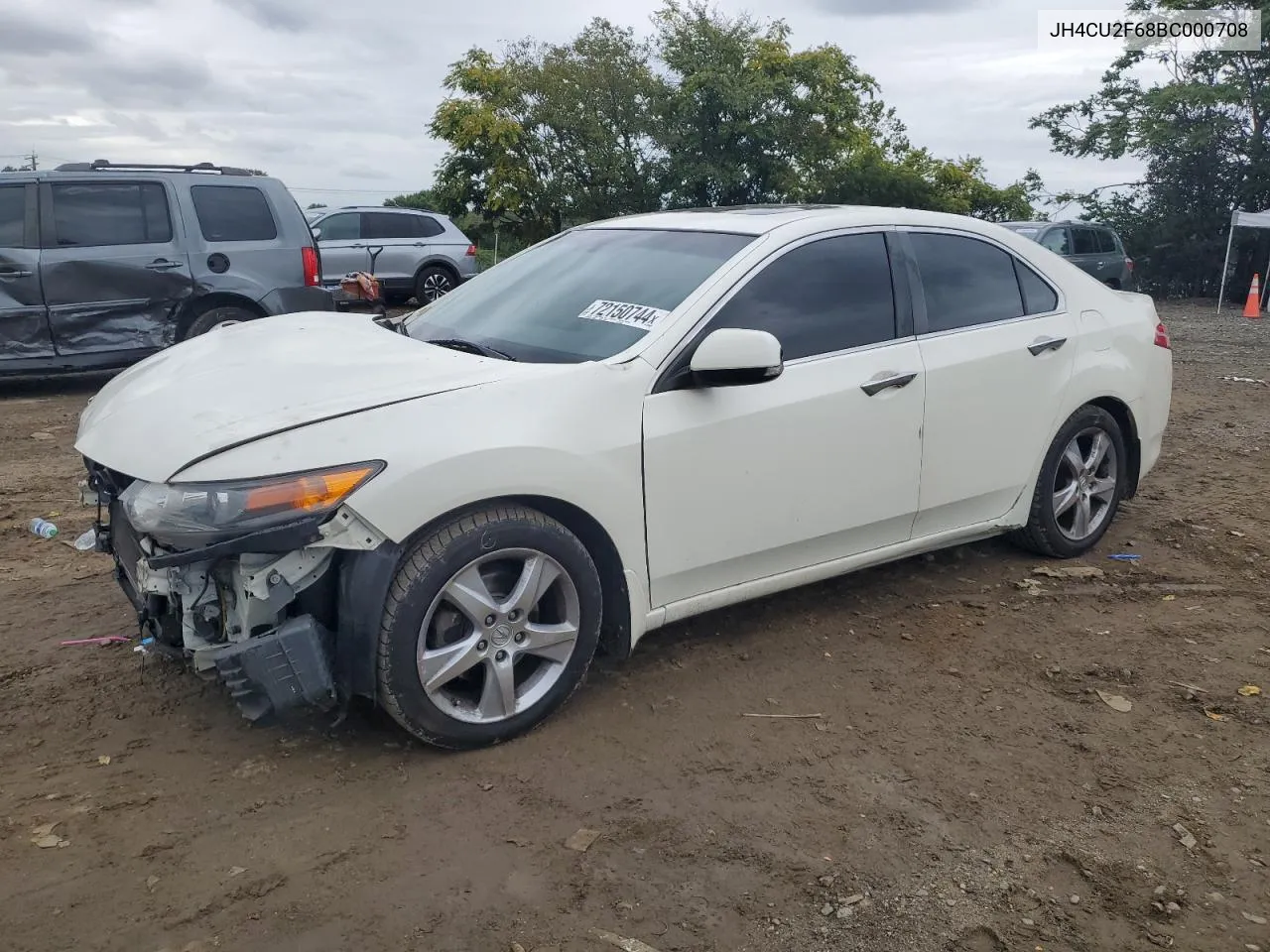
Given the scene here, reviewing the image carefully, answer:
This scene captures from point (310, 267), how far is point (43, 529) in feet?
15.1

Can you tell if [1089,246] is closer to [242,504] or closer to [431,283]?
[431,283]

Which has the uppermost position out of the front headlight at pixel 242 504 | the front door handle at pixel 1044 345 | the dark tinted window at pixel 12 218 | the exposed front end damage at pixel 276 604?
the dark tinted window at pixel 12 218

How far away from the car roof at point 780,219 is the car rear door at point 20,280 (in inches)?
232

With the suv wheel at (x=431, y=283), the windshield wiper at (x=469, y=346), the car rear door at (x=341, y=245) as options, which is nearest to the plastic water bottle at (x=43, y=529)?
the windshield wiper at (x=469, y=346)

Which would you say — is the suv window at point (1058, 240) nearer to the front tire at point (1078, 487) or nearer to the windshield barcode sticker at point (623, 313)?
the front tire at point (1078, 487)

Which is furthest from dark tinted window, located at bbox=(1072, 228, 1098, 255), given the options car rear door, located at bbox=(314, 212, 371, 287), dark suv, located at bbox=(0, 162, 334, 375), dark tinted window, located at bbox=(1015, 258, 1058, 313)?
dark tinted window, located at bbox=(1015, 258, 1058, 313)

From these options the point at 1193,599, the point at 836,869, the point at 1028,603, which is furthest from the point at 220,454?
the point at 1193,599

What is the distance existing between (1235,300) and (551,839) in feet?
88.7

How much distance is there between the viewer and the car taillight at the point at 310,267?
9.52 metres

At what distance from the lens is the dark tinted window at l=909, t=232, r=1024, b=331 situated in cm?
448

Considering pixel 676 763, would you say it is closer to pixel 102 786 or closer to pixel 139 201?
pixel 102 786

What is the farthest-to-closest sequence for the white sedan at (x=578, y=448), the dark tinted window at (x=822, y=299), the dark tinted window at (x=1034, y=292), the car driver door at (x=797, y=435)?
the dark tinted window at (x=1034, y=292), the dark tinted window at (x=822, y=299), the car driver door at (x=797, y=435), the white sedan at (x=578, y=448)

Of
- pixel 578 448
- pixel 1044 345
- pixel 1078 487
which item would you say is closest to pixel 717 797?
pixel 578 448

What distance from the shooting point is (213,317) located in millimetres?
9164
